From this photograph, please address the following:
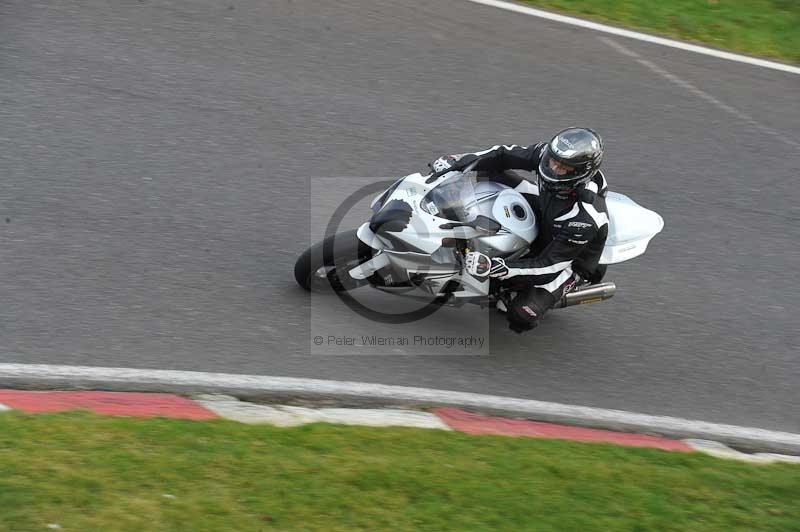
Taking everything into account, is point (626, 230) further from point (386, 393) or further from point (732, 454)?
point (386, 393)

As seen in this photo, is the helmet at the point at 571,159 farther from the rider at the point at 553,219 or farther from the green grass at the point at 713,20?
the green grass at the point at 713,20

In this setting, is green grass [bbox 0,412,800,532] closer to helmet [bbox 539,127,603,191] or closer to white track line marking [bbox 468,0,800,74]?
helmet [bbox 539,127,603,191]

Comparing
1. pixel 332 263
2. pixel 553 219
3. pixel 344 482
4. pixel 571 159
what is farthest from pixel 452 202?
pixel 344 482

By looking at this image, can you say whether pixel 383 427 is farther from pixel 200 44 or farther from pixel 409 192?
pixel 200 44

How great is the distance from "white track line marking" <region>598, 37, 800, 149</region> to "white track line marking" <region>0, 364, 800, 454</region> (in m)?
4.26

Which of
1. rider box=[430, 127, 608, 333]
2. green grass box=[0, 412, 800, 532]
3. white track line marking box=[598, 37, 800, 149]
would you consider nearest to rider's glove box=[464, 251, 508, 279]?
rider box=[430, 127, 608, 333]

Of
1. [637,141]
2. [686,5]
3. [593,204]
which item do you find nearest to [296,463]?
[593,204]

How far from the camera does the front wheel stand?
22.0ft

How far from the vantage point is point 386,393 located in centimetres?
621

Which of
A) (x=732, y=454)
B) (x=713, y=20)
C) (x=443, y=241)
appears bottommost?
(x=732, y=454)

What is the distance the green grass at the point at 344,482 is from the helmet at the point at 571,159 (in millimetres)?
1791

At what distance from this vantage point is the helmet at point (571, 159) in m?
6.17

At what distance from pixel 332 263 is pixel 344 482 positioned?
7.57 ft

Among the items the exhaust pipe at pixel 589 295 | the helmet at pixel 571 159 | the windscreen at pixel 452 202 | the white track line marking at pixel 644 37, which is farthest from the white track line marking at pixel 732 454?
the white track line marking at pixel 644 37
